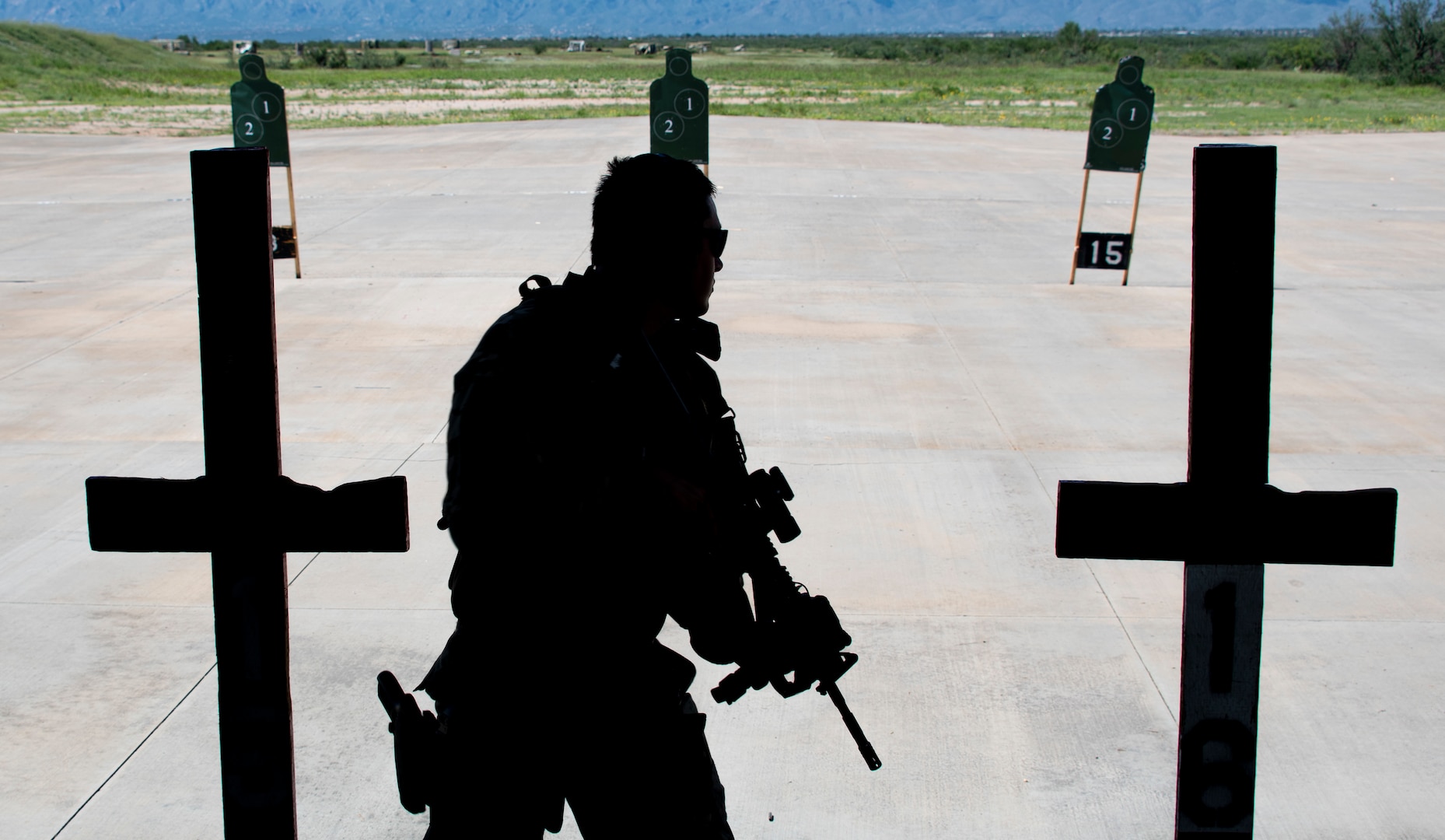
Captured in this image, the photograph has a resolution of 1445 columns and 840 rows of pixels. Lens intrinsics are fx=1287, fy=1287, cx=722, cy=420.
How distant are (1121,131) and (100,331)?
7.72 m

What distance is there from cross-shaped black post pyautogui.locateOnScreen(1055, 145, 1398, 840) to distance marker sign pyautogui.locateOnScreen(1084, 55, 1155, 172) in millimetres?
9098

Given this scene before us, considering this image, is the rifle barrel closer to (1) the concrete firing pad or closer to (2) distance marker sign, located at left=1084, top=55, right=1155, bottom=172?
(1) the concrete firing pad

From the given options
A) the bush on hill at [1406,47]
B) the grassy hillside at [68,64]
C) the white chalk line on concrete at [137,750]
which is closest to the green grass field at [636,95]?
the grassy hillside at [68,64]

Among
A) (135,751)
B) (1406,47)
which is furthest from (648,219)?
(1406,47)

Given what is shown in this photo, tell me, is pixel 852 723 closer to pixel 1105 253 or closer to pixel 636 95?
pixel 1105 253

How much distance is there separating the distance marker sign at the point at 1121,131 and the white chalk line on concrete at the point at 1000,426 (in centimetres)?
182

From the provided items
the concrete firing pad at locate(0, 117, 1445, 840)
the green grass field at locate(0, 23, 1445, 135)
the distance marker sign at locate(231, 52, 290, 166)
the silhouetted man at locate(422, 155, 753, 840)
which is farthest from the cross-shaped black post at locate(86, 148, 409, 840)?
the green grass field at locate(0, 23, 1445, 135)

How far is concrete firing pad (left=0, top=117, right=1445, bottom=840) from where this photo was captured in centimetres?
335

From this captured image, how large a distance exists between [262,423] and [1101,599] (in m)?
3.41

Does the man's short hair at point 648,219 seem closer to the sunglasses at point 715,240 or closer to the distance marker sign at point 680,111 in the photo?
the sunglasses at point 715,240

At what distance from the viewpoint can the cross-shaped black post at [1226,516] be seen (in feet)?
5.36

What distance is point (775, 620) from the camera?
2092 millimetres

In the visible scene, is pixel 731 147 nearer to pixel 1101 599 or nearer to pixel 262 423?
pixel 1101 599

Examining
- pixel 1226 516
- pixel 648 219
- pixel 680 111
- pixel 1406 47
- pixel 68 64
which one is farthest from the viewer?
pixel 68 64
